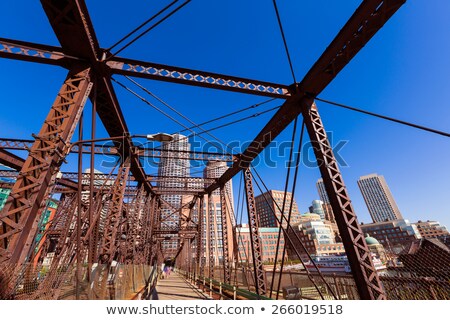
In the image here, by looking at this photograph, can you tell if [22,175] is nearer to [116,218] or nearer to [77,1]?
[77,1]

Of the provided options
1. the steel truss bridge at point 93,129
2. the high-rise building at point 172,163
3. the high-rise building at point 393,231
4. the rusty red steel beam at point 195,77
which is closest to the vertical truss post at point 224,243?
the high-rise building at point 172,163

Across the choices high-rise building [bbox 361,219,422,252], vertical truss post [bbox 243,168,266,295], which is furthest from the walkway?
high-rise building [bbox 361,219,422,252]

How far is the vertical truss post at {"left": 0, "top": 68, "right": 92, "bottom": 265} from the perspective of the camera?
385cm

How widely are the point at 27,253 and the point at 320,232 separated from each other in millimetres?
115566

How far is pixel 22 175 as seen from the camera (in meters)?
4.27

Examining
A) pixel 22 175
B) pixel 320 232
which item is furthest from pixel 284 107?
pixel 320 232

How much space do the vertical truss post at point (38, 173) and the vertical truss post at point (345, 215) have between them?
682 cm

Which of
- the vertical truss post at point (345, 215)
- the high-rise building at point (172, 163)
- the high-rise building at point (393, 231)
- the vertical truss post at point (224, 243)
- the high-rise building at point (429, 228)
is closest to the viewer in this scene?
the vertical truss post at point (345, 215)

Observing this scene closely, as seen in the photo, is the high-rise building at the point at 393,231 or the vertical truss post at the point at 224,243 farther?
the high-rise building at the point at 393,231

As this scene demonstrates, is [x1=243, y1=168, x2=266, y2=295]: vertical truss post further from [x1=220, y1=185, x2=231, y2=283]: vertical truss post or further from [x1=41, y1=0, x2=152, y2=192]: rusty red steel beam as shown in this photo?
[x1=41, y1=0, x2=152, y2=192]: rusty red steel beam

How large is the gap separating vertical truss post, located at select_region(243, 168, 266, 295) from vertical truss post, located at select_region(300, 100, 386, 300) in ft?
20.3

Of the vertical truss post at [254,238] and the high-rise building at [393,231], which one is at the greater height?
the high-rise building at [393,231]

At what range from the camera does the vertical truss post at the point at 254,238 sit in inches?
435

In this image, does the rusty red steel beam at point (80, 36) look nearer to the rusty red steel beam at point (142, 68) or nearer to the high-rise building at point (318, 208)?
the rusty red steel beam at point (142, 68)
